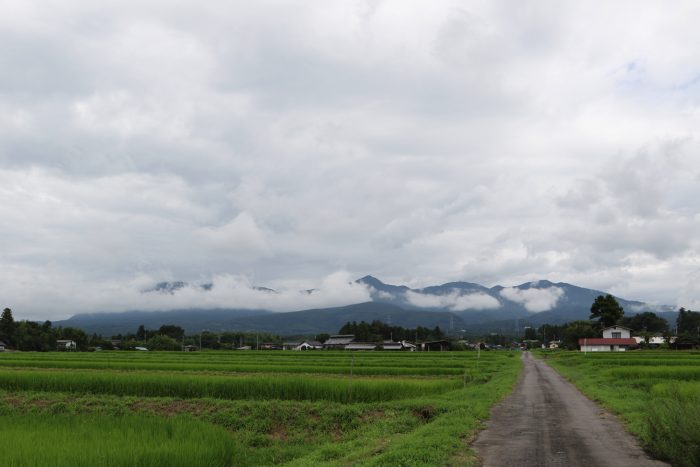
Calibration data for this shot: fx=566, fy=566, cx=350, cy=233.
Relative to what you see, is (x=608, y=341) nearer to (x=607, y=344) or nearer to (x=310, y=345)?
(x=607, y=344)

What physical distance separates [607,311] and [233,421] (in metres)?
123

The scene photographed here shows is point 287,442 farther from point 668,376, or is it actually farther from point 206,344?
point 206,344

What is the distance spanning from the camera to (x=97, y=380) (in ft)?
104

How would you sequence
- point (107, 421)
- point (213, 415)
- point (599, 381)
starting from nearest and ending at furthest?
1. point (107, 421)
2. point (213, 415)
3. point (599, 381)

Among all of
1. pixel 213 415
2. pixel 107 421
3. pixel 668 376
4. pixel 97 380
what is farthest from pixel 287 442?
pixel 668 376

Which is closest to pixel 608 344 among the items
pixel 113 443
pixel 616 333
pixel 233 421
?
pixel 616 333

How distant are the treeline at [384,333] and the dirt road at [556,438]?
466 ft

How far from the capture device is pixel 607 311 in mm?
128625

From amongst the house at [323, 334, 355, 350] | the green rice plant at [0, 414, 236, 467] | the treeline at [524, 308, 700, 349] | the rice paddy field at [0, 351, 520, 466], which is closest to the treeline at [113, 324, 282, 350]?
the house at [323, 334, 355, 350]

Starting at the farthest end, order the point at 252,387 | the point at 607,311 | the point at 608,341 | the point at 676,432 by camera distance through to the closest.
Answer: the point at 607,311
the point at 608,341
the point at 252,387
the point at 676,432

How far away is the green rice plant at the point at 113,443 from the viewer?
1285 cm

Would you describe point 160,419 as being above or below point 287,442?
above

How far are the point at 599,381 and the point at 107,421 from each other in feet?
101

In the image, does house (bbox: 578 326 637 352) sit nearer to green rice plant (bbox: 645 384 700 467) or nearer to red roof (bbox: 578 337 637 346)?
red roof (bbox: 578 337 637 346)
